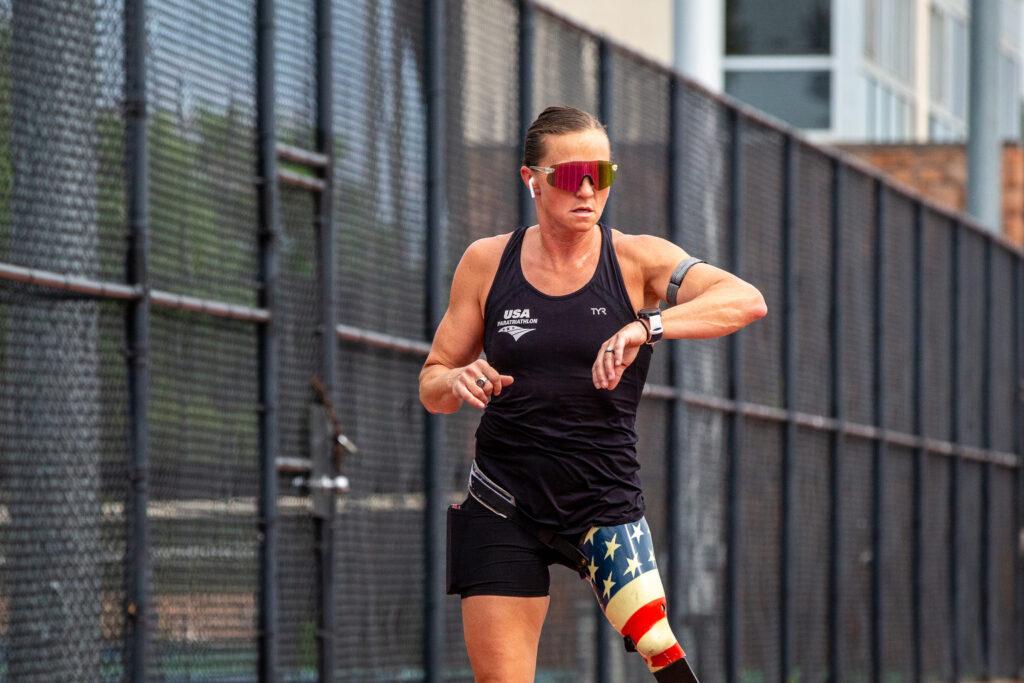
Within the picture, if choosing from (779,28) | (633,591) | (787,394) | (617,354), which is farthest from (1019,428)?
(779,28)

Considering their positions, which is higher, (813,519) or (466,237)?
(466,237)

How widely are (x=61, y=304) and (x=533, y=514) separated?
2237 millimetres

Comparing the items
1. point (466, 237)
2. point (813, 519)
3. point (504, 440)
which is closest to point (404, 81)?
point (466, 237)

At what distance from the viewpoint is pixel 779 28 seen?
44031 millimetres

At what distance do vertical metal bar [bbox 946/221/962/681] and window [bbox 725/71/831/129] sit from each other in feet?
83.4

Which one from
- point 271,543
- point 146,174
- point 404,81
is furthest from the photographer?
point 404,81

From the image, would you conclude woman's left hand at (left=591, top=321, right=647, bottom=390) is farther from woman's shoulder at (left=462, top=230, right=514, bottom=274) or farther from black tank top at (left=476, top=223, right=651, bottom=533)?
woman's shoulder at (left=462, top=230, right=514, bottom=274)

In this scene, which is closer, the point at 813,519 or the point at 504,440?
the point at 504,440

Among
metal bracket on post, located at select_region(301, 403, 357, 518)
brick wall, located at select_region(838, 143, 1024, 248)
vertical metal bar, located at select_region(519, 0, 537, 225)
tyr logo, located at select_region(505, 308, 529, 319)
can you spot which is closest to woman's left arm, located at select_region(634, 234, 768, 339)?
tyr logo, located at select_region(505, 308, 529, 319)

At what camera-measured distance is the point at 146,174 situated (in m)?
7.86

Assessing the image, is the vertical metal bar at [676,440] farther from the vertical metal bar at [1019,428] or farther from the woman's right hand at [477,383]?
the vertical metal bar at [1019,428]

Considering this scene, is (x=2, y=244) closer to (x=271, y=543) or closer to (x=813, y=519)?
(x=271, y=543)

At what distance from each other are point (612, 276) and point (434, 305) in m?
4.20

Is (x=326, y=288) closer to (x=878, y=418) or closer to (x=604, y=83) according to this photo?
(x=604, y=83)
